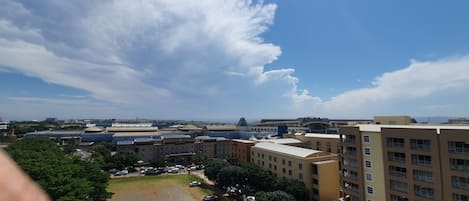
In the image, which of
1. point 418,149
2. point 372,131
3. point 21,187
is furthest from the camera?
point 372,131

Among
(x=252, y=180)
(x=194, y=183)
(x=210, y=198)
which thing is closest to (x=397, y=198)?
(x=252, y=180)

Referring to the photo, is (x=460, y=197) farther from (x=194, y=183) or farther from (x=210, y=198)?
(x=194, y=183)

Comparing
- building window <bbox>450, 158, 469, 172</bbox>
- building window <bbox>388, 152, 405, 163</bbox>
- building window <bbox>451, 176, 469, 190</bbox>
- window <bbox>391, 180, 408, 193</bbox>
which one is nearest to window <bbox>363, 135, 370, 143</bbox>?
building window <bbox>388, 152, 405, 163</bbox>

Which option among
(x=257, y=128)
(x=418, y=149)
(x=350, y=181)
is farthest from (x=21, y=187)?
(x=257, y=128)

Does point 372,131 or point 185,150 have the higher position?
point 372,131

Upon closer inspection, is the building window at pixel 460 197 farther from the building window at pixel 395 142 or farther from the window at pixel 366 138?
the window at pixel 366 138

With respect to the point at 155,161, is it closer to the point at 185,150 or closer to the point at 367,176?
the point at 185,150

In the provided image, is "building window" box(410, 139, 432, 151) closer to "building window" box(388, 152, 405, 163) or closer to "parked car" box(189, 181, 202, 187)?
"building window" box(388, 152, 405, 163)
